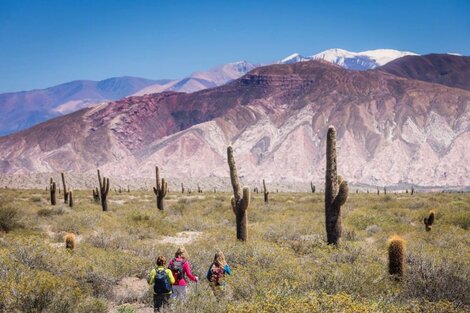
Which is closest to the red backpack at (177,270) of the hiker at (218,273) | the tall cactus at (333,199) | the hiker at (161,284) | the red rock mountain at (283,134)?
the hiker at (161,284)

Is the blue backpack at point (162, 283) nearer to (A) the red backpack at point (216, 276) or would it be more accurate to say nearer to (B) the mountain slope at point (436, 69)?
(A) the red backpack at point (216, 276)

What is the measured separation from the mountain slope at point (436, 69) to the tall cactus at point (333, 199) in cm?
17233

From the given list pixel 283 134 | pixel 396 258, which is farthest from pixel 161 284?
pixel 283 134

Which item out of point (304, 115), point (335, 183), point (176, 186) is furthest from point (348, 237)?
point (304, 115)

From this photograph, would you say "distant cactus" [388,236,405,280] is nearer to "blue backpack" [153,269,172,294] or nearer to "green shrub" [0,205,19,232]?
"blue backpack" [153,269,172,294]

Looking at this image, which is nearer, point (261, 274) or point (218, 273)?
point (218, 273)

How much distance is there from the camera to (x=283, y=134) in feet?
440

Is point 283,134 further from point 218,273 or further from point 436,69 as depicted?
point 218,273

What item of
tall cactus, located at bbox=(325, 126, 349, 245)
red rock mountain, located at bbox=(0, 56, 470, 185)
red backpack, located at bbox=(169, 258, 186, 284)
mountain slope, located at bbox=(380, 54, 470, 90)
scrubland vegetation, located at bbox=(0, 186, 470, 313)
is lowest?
scrubland vegetation, located at bbox=(0, 186, 470, 313)

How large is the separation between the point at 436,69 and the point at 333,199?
19120 cm

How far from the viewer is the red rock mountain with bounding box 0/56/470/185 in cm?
11588

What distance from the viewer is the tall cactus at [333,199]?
13.3m

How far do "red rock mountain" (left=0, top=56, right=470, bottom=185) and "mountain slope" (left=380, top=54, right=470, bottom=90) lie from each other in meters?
37.5

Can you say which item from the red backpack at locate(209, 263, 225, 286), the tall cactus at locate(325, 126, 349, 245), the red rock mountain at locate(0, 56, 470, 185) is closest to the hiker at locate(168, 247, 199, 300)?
the red backpack at locate(209, 263, 225, 286)
